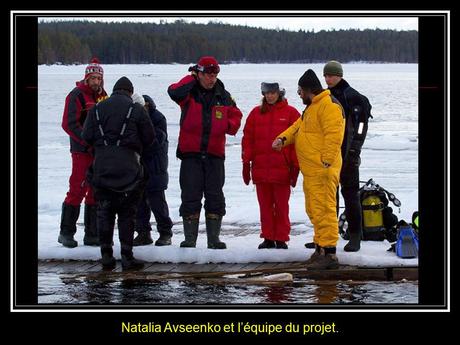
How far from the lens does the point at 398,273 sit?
26.3 feet

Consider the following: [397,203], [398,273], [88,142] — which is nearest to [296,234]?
[397,203]

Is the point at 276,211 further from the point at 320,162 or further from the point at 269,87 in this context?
the point at 269,87

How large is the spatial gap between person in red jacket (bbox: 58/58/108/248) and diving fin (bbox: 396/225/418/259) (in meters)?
2.72

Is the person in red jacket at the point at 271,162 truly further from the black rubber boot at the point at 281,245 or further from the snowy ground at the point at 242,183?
the snowy ground at the point at 242,183

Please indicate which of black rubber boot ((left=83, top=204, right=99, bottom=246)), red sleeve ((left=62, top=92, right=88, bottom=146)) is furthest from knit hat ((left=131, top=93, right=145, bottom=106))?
black rubber boot ((left=83, top=204, right=99, bottom=246))

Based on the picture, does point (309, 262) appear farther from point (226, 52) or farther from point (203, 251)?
point (226, 52)

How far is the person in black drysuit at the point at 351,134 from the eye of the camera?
864 centimetres

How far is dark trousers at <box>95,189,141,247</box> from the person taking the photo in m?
8.22

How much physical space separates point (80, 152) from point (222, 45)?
43557 mm

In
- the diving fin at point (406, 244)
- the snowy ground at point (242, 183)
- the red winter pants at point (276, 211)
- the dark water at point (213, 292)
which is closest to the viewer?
the dark water at point (213, 292)

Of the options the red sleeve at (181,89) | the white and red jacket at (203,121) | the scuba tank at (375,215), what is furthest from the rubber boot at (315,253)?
the red sleeve at (181,89)

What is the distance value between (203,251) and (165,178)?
0.90m

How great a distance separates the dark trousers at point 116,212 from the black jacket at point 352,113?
6.26 feet
